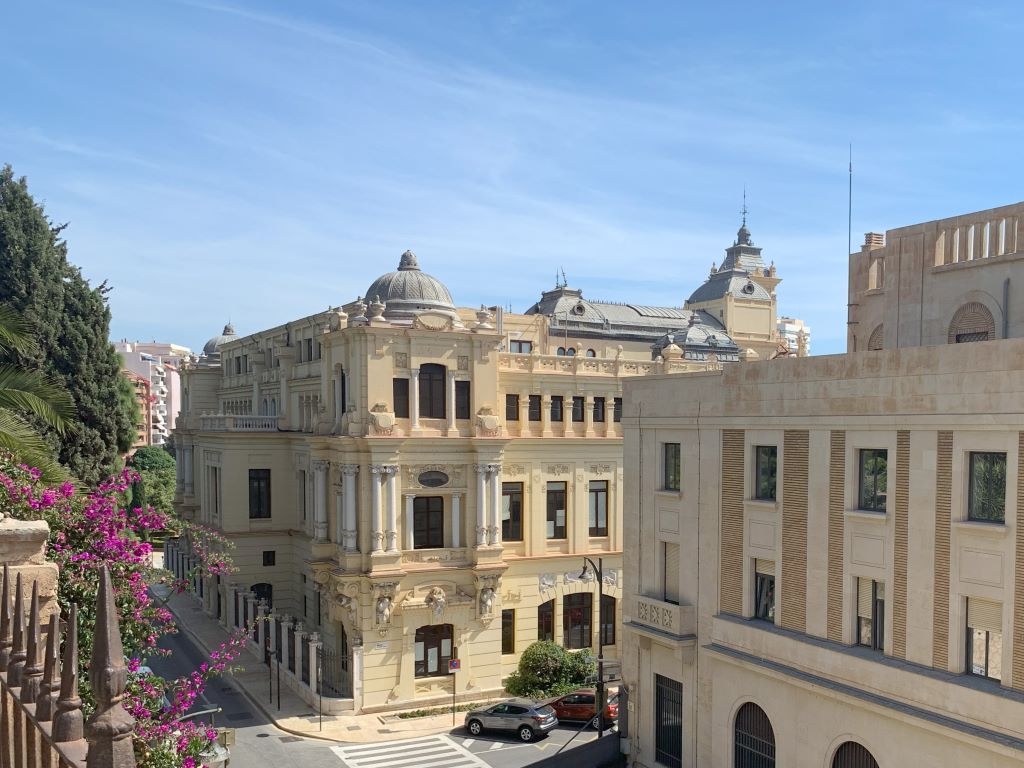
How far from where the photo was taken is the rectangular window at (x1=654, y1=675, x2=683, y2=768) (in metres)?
25.0

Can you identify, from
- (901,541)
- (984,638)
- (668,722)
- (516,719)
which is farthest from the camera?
(516,719)

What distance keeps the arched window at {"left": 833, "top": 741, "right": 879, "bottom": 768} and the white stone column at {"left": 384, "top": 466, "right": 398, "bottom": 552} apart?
2056 cm

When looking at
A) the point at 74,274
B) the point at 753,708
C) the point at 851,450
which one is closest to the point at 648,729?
the point at 753,708

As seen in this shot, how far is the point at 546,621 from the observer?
1604 inches

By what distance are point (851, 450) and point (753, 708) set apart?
744cm

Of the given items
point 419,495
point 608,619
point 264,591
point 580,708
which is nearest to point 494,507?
point 419,495

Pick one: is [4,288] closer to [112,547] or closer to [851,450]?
[112,547]

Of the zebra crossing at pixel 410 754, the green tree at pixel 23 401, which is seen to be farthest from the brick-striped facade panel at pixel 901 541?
the green tree at pixel 23 401

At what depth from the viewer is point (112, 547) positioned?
1348cm

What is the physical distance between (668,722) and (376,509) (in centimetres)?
1546

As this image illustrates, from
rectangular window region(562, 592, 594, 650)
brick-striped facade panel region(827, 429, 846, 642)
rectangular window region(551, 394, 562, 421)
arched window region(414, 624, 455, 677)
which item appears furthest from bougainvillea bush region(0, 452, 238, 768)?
rectangular window region(562, 592, 594, 650)

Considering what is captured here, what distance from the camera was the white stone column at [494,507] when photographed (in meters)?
38.1

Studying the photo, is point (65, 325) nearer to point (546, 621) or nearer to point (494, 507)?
point (494, 507)

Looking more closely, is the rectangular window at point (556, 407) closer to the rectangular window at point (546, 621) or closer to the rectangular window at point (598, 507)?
the rectangular window at point (598, 507)
